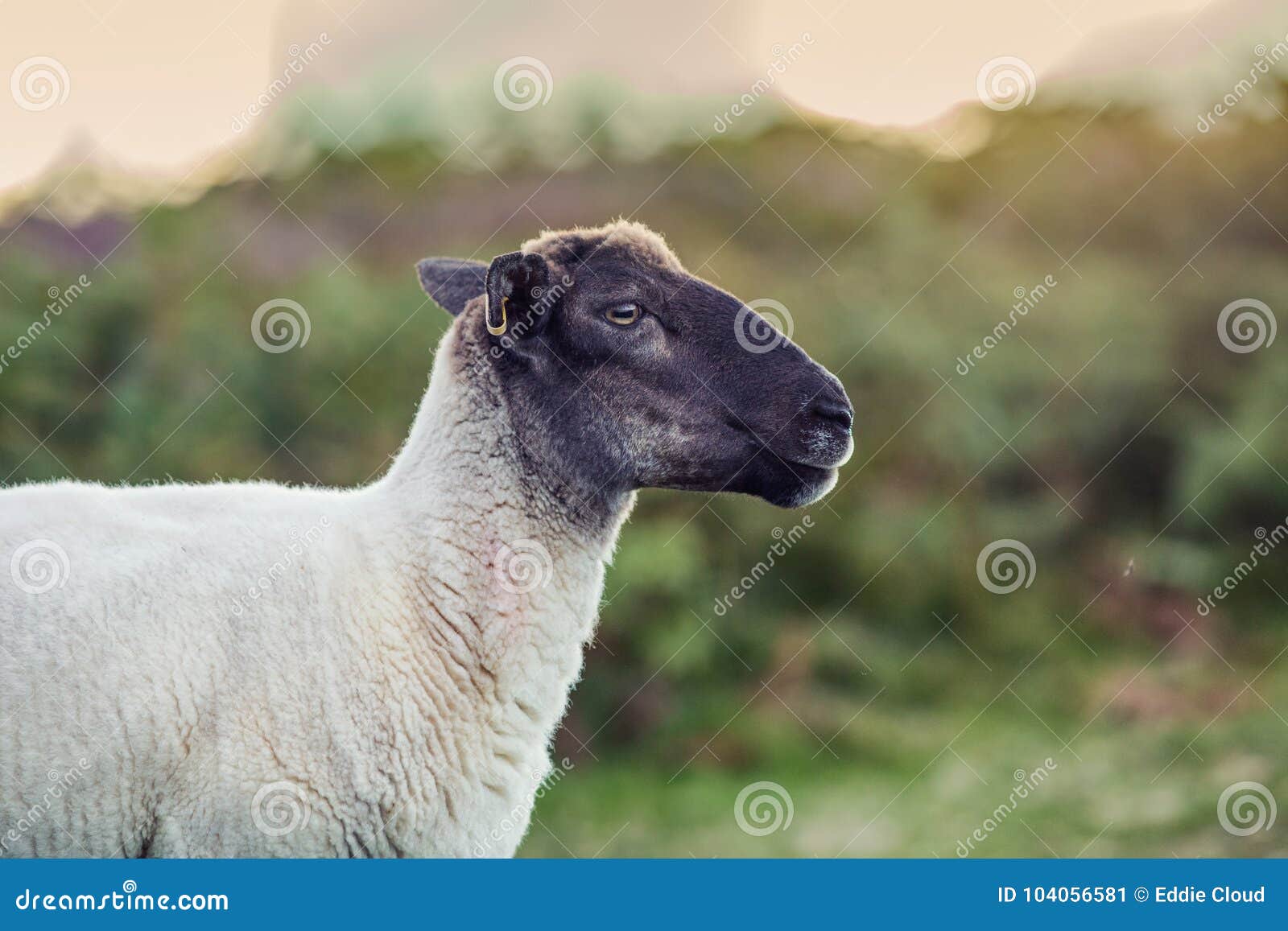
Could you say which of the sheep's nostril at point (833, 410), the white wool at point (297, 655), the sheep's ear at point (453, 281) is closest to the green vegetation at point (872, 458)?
the sheep's ear at point (453, 281)

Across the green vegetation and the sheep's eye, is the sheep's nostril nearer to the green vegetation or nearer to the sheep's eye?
the sheep's eye

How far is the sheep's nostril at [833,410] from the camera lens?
5.23m

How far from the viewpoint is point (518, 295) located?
17.1 feet

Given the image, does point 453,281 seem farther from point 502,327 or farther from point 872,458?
point 872,458

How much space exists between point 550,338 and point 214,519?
5.38ft

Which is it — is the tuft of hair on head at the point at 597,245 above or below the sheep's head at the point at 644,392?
above

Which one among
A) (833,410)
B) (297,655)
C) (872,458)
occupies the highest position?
(872,458)

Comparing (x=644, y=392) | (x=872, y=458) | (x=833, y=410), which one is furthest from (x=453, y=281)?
(x=872, y=458)

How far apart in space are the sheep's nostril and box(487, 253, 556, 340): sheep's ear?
49.6 inches

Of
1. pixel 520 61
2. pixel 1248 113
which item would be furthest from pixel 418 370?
pixel 1248 113

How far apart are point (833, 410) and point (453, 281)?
6.71 feet

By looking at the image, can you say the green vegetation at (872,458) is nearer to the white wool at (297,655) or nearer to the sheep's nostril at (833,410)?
the white wool at (297,655)

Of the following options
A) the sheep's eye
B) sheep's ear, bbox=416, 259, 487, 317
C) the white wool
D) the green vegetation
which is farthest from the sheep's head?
the green vegetation

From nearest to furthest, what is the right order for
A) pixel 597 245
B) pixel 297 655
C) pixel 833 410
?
1. pixel 297 655
2. pixel 833 410
3. pixel 597 245
